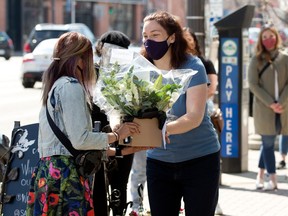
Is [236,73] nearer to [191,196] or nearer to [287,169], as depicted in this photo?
[287,169]

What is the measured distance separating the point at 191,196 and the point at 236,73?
5.81 meters

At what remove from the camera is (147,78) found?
466 cm

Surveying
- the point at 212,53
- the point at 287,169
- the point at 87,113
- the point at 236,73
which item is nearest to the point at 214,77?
the point at 236,73

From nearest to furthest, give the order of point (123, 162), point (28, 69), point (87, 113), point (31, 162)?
1. point (87, 113)
2. point (31, 162)
3. point (123, 162)
4. point (28, 69)

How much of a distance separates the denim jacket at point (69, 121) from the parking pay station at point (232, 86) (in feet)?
19.8

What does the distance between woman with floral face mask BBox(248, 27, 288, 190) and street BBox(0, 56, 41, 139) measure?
17.5ft

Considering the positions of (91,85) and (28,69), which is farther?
(28,69)

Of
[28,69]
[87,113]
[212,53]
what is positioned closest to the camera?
[87,113]

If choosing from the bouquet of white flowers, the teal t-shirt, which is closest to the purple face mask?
the teal t-shirt

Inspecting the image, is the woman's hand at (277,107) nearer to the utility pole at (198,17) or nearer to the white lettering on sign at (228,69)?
the white lettering on sign at (228,69)

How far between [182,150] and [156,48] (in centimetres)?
61

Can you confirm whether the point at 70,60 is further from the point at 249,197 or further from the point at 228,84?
the point at 228,84

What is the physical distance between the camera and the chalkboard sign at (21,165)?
6.01m

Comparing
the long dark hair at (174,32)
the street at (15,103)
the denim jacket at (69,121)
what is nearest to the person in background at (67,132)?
Result: the denim jacket at (69,121)
